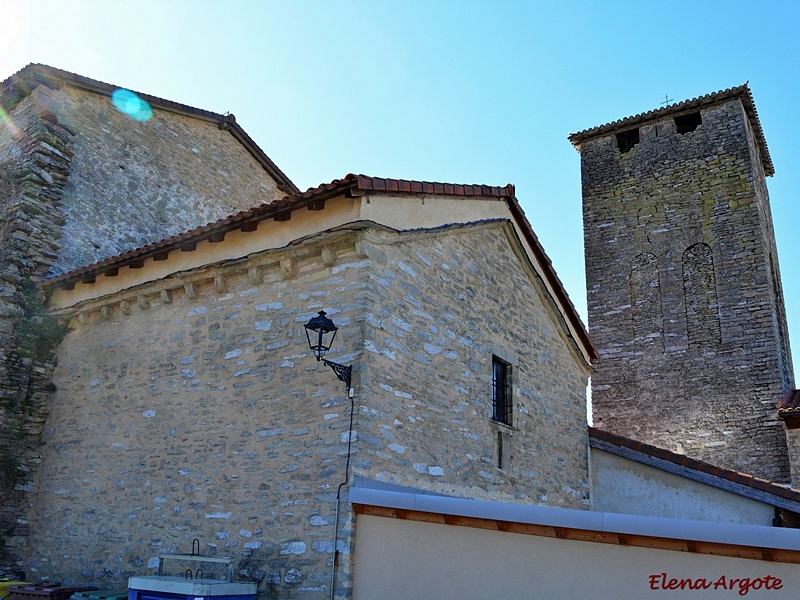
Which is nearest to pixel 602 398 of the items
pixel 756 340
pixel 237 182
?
pixel 756 340

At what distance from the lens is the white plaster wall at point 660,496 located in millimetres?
10758

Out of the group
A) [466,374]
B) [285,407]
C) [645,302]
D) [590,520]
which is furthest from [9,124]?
[645,302]

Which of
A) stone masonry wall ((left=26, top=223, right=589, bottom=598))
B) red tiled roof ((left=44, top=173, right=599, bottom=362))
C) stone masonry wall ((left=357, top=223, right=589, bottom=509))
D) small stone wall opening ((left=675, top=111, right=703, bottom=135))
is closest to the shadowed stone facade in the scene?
stone masonry wall ((left=26, top=223, right=589, bottom=598))

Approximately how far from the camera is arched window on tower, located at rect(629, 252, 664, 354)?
63.5 ft

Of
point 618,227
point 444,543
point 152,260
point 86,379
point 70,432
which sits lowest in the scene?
point 444,543

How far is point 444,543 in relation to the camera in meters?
6.88

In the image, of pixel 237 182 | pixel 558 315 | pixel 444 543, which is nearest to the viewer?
pixel 444 543

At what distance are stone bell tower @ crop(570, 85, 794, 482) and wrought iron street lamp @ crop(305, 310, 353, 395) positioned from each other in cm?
1233

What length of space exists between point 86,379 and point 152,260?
2071 millimetres

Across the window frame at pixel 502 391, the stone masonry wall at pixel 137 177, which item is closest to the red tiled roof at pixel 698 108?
the stone masonry wall at pixel 137 177

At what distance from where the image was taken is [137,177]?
1350 centimetres

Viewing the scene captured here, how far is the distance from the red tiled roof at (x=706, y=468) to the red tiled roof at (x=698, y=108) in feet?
41.0

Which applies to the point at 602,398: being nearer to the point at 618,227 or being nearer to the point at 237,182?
the point at 618,227

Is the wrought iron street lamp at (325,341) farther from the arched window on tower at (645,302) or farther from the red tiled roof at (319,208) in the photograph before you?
the arched window on tower at (645,302)
